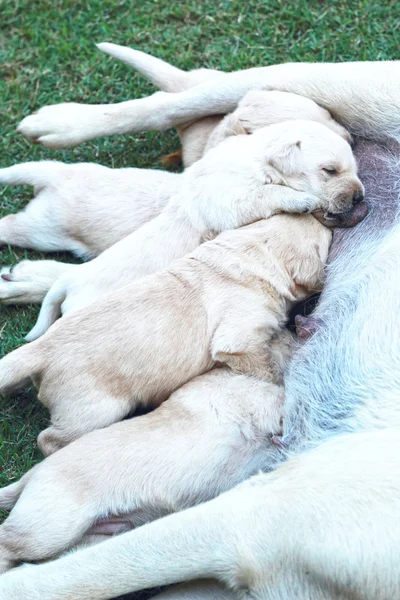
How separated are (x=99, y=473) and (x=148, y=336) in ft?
1.63

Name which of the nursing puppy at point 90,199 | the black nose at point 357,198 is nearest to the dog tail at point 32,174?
the nursing puppy at point 90,199

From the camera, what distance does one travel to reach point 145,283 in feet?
10.4

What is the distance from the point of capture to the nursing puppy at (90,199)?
383 cm

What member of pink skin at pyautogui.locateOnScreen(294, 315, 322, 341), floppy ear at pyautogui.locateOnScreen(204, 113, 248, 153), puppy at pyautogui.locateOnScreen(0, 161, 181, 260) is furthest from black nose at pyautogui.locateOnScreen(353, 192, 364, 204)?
puppy at pyautogui.locateOnScreen(0, 161, 181, 260)

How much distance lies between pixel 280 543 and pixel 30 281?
70.5 inches

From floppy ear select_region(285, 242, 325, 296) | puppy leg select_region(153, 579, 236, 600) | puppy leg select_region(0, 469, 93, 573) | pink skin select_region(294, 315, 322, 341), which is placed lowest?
puppy leg select_region(153, 579, 236, 600)

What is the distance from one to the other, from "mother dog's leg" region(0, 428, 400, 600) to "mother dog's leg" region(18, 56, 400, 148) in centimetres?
155

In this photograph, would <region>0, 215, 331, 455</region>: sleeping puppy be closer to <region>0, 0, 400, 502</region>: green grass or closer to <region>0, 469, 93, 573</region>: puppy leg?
<region>0, 469, 93, 573</region>: puppy leg

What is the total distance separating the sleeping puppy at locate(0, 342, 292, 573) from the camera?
2852 millimetres

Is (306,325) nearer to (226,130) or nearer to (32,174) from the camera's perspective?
(226,130)

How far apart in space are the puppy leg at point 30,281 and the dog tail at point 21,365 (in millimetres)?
773

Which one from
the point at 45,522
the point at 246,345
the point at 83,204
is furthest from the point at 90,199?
the point at 45,522

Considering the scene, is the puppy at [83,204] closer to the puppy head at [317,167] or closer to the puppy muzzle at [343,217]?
the puppy head at [317,167]

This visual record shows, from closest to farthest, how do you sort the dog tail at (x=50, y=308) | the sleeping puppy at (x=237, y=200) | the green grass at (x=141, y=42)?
1. the sleeping puppy at (x=237, y=200)
2. the dog tail at (x=50, y=308)
3. the green grass at (x=141, y=42)
